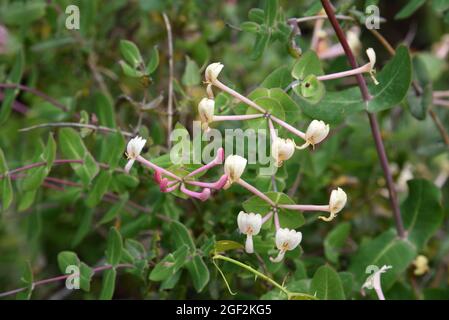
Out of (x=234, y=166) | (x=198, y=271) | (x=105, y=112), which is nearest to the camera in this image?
(x=234, y=166)

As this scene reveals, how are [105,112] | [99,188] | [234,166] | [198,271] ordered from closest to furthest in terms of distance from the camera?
[234,166] < [198,271] < [99,188] < [105,112]

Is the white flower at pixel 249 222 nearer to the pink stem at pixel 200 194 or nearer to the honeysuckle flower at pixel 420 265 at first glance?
the pink stem at pixel 200 194

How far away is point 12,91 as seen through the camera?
1.07 meters

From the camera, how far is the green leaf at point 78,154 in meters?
0.89

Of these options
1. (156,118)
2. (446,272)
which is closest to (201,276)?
(156,118)

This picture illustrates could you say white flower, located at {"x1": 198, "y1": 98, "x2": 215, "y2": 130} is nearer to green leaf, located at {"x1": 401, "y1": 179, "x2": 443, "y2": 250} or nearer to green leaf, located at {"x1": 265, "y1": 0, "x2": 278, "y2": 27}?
green leaf, located at {"x1": 265, "y1": 0, "x2": 278, "y2": 27}

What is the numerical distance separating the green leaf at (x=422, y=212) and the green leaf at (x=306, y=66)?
30 centimetres

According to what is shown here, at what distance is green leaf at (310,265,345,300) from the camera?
2.64ft

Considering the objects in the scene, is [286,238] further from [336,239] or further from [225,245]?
[336,239]

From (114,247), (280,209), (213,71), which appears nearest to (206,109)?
(213,71)

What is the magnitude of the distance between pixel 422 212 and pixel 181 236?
0.39m

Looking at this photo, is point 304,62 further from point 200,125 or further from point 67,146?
point 67,146

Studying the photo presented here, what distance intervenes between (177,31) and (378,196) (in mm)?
493

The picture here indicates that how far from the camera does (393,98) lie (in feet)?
2.70
